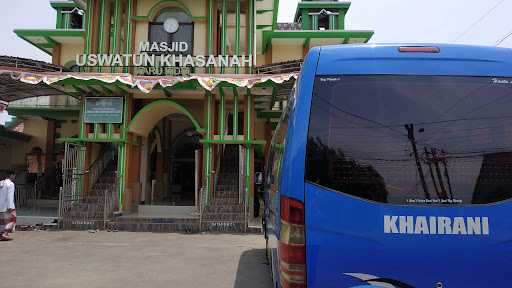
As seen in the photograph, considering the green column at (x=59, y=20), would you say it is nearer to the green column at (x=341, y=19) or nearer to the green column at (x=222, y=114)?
the green column at (x=222, y=114)

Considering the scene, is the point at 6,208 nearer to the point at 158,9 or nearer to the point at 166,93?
the point at 166,93

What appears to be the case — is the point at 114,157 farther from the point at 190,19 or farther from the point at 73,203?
the point at 190,19

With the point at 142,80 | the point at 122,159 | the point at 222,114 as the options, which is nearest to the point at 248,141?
the point at 222,114

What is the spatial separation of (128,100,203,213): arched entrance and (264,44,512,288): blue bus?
38.4ft

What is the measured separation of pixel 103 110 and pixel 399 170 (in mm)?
13453

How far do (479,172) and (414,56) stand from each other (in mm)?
938

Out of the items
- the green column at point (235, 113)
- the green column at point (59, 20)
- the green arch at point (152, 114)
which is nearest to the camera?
the green column at point (235, 113)

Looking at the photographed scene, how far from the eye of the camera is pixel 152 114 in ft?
51.3

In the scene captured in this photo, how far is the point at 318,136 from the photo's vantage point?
3.03 meters

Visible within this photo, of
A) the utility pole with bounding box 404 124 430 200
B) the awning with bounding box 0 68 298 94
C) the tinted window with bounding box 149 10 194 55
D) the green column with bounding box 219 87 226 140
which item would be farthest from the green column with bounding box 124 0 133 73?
the utility pole with bounding box 404 124 430 200

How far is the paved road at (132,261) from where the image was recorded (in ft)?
22.1

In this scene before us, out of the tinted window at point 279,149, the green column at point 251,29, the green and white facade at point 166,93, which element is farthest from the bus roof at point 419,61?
the green column at point 251,29

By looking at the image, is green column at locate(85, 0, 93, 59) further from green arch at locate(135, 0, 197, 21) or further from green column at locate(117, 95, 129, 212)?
green column at locate(117, 95, 129, 212)

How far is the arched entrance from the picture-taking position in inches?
596
